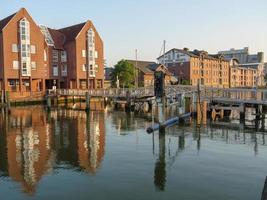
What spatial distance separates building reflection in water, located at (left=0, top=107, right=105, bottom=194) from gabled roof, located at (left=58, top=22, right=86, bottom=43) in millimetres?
38673

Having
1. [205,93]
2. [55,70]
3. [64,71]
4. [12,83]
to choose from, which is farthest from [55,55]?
[205,93]

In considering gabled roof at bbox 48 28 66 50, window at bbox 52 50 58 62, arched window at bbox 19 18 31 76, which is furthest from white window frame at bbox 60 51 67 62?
arched window at bbox 19 18 31 76

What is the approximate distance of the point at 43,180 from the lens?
14.2 metres

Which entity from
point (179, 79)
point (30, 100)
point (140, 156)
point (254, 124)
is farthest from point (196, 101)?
point (179, 79)

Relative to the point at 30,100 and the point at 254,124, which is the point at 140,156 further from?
the point at 30,100

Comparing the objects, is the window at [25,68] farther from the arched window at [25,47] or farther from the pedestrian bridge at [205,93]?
the pedestrian bridge at [205,93]

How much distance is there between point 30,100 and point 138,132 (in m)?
34.0

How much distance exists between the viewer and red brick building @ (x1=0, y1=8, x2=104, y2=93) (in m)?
57.8

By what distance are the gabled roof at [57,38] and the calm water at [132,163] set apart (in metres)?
43.2

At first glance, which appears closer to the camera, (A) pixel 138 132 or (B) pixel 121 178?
(B) pixel 121 178

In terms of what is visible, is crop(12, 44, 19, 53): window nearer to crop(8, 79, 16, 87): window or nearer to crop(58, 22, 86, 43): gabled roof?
crop(8, 79, 16, 87): window

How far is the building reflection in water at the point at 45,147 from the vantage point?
15797 mm

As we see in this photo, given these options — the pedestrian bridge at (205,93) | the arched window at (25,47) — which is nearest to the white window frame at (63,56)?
the arched window at (25,47)

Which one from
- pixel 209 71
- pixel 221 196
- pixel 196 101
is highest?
pixel 209 71
